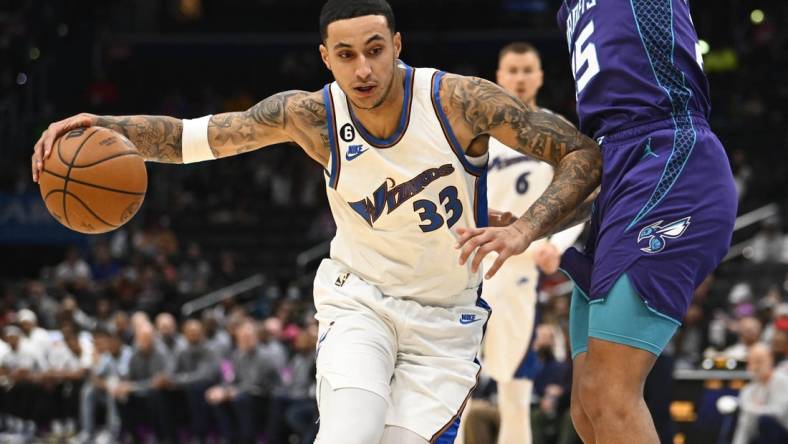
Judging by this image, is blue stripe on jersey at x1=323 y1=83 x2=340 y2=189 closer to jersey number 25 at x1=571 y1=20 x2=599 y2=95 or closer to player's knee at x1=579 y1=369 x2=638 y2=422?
jersey number 25 at x1=571 y1=20 x2=599 y2=95

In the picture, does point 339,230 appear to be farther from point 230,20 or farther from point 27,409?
point 230,20

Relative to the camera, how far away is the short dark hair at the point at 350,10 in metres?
4.51

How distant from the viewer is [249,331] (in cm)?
1441

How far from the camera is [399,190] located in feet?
15.0

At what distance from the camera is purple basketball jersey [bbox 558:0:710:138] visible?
14.4ft

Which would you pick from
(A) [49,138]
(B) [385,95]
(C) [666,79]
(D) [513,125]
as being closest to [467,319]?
(D) [513,125]

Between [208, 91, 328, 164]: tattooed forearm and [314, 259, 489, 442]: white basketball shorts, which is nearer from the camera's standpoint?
[314, 259, 489, 442]: white basketball shorts

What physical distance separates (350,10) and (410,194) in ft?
2.44

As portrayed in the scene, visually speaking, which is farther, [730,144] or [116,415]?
[730,144]

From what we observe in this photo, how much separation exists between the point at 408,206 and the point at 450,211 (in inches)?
6.7

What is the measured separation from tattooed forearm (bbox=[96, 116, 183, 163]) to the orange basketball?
0.42 ft

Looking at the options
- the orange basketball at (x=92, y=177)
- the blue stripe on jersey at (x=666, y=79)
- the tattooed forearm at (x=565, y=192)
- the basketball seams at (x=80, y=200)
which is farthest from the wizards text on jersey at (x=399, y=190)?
the basketball seams at (x=80, y=200)

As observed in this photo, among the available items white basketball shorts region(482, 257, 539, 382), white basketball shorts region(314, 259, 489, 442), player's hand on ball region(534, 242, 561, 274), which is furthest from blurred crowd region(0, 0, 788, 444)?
white basketball shorts region(314, 259, 489, 442)

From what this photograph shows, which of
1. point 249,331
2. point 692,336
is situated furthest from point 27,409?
point 692,336
